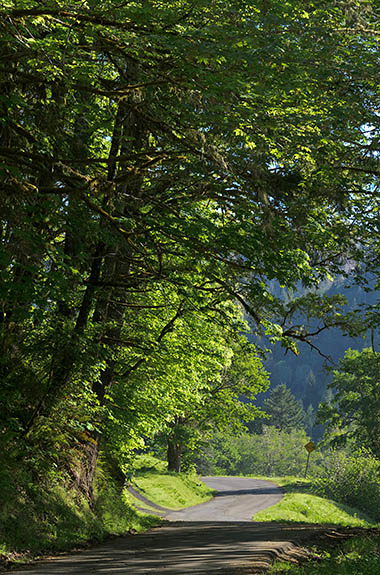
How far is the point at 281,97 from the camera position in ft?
32.5

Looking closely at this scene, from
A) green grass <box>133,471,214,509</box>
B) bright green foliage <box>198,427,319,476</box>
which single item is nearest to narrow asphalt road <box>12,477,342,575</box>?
green grass <box>133,471,214,509</box>

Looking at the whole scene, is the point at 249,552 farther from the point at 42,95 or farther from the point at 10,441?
the point at 42,95

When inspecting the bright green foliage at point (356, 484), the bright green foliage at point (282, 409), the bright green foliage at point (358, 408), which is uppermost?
the bright green foliage at point (282, 409)

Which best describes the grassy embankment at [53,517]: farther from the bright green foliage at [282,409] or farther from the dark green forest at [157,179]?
the bright green foliage at [282,409]

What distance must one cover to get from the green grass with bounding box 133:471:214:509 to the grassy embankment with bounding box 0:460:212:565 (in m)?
14.5

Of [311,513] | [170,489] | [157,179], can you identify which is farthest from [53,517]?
[311,513]

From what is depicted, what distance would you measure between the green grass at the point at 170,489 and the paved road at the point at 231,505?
33.7 inches

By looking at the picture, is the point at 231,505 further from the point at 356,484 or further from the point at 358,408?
the point at 358,408

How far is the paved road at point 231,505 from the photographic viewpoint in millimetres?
27566

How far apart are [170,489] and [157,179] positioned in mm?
27312

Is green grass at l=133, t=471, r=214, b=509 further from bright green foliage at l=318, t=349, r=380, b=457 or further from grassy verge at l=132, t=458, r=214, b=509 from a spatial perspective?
bright green foliage at l=318, t=349, r=380, b=457

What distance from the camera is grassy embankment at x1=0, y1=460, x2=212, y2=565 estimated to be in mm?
10016

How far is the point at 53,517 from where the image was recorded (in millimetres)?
11703

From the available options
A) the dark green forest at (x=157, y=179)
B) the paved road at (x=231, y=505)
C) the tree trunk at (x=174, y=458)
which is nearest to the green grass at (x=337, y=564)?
the dark green forest at (x=157, y=179)
